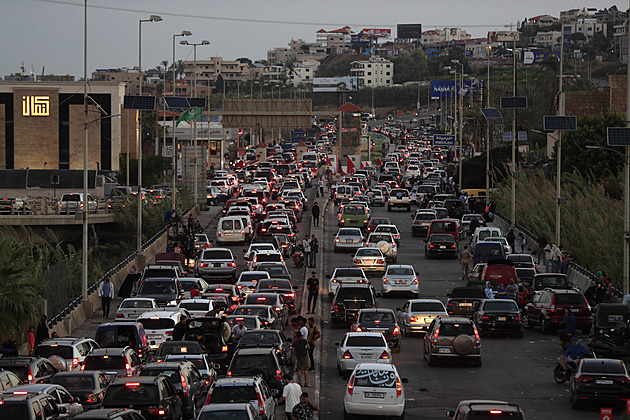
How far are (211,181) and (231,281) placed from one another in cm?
4124

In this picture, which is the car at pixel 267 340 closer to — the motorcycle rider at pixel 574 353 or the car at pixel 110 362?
the car at pixel 110 362

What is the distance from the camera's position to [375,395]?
915 inches

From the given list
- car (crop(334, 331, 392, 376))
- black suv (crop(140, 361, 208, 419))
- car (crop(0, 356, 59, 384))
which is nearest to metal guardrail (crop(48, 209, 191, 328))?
car (crop(334, 331, 392, 376))

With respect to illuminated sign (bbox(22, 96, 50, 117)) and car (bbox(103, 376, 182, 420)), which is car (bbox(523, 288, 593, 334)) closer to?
car (bbox(103, 376, 182, 420))

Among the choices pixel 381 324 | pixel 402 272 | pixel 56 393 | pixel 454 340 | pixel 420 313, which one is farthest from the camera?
pixel 402 272

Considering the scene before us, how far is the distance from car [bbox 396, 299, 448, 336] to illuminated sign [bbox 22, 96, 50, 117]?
7091cm

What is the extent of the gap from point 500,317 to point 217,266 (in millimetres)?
15907

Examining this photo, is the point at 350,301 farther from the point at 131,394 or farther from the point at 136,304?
the point at 131,394

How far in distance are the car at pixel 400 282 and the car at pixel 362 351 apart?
14.3 meters

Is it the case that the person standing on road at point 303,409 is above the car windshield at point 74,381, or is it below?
below

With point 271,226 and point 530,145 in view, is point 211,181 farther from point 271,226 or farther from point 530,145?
point 530,145

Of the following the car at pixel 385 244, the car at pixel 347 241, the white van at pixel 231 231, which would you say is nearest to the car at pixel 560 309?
the car at pixel 385 244

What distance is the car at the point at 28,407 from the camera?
1862 cm

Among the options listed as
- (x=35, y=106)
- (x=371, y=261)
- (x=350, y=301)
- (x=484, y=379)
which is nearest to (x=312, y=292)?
(x=350, y=301)
